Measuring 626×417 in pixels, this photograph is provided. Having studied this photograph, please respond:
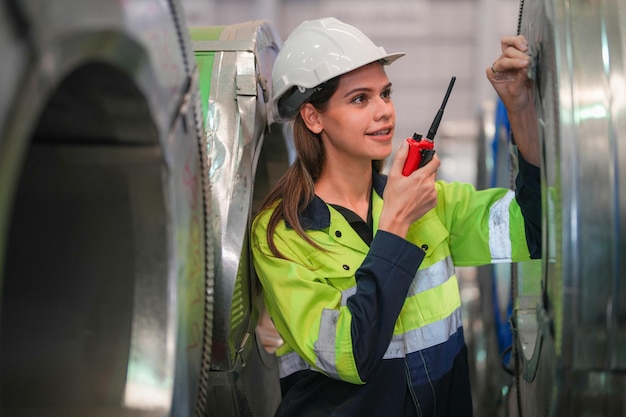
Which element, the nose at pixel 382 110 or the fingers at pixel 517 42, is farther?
the nose at pixel 382 110

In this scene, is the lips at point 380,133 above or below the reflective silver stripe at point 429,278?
above

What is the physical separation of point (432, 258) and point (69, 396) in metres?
0.79

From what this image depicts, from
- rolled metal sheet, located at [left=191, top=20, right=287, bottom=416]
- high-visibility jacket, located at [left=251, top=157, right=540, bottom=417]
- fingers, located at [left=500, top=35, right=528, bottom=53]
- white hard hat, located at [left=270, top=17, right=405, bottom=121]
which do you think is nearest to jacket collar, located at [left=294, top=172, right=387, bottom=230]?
high-visibility jacket, located at [left=251, top=157, right=540, bottom=417]

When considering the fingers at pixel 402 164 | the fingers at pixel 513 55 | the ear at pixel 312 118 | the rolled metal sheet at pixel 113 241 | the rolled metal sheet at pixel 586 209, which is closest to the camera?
the rolled metal sheet at pixel 113 241

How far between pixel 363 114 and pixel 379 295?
1.33 feet

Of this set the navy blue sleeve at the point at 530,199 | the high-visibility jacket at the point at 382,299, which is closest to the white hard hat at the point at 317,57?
the high-visibility jacket at the point at 382,299

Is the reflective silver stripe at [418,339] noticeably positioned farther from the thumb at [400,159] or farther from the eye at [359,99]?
the eye at [359,99]

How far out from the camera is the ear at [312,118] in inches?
69.2

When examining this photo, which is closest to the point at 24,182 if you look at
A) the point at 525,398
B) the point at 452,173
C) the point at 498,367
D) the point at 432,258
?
the point at 432,258

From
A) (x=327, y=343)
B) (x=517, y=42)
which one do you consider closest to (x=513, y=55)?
(x=517, y=42)

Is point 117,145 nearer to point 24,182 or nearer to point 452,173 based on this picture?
point 24,182

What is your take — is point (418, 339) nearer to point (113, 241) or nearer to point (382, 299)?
point (382, 299)

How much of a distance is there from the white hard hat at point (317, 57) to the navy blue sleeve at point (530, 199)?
1.25ft

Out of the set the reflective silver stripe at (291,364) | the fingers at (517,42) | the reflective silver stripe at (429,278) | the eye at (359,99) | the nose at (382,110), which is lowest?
the reflective silver stripe at (291,364)
